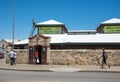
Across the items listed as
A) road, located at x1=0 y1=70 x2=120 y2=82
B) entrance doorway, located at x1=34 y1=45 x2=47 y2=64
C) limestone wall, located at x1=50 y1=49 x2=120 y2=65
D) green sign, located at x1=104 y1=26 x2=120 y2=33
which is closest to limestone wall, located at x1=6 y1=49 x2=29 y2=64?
entrance doorway, located at x1=34 y1=45 x2=47 y2=64

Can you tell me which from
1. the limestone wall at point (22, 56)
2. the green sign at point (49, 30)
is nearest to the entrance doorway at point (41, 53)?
the limestone wall at point (22, 56)

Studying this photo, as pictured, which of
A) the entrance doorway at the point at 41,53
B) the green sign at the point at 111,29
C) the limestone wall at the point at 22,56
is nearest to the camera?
the entrance doorway at the point at 41,53

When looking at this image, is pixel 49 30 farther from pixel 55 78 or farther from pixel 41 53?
pixel 55 78

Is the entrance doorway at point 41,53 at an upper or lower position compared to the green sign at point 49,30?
lower

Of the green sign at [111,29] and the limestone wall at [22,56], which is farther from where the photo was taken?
the green sign at [111,29]

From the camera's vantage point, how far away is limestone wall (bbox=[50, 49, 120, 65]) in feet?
85.6

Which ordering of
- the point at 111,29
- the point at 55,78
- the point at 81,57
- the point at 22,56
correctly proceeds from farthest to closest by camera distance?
1. the point at 111,29
2. the point at 22,56
3. the point at 81,57
4. the point at 55,78

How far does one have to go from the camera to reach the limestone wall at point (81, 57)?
2608cm

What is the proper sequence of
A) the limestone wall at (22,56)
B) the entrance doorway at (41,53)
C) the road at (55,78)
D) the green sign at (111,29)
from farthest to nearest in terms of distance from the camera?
the green sign at (111,29)
the limestone wall at (22,56)
the entrance doorway at (41,53)
the road at (55,78)

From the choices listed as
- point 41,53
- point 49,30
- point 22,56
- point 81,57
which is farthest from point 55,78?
point 49,30

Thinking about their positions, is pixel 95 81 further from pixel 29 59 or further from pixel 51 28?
pixel 51 28

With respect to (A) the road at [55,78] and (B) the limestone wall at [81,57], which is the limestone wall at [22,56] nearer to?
(B) the limestone wall at [81,57]

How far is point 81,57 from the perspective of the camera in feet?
87.4

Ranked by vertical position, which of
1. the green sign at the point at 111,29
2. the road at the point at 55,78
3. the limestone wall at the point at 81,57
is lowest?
the road at the point at 55,78
